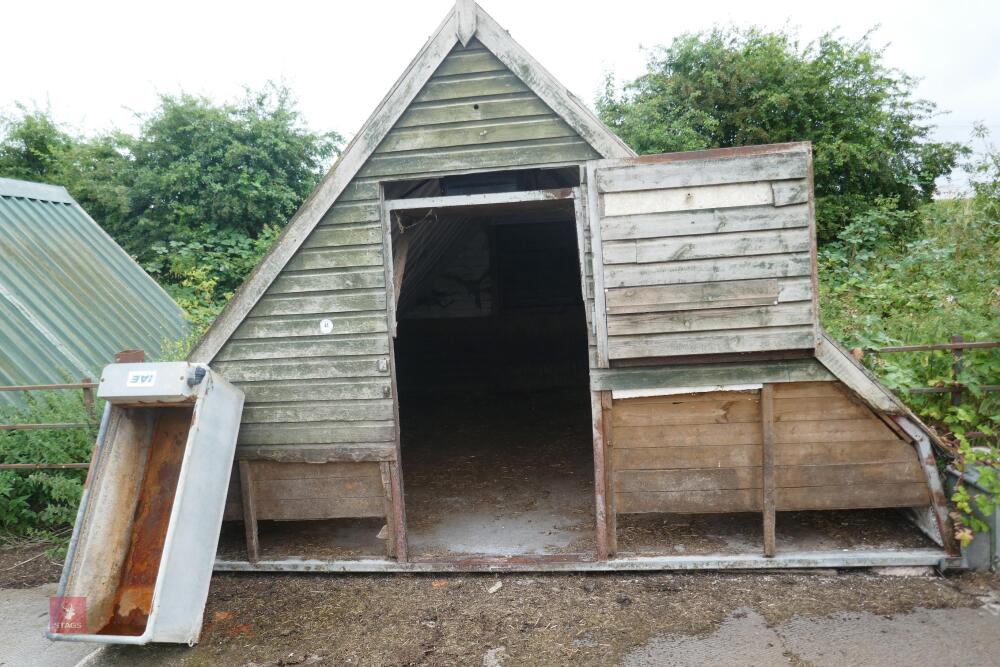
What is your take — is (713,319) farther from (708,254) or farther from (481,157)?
(481,157)

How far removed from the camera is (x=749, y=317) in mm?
4441

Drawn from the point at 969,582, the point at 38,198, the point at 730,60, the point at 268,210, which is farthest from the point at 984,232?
the point at 38,198

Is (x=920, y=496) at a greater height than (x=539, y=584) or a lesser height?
greater

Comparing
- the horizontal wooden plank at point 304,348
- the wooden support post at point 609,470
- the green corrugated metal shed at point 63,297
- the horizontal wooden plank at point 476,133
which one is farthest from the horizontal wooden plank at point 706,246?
the green corrugated metal shed at point 63,297

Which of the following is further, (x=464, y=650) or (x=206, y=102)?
(x=206, y=102)

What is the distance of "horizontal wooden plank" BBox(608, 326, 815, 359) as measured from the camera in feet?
14.6

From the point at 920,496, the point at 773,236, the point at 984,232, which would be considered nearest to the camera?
the point at 773,236

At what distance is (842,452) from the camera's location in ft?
15.3

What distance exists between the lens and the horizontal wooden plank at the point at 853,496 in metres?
4.66


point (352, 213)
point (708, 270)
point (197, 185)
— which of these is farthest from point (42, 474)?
point (197, 185)

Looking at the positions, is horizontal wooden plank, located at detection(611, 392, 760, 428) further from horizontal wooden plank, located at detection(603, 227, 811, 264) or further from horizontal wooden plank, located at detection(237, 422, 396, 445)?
horizontal wooden plank, located at detection(237, 422, 396, 445)

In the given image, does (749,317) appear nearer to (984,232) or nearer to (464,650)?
(464,650)

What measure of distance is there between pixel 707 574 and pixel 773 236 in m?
2.41

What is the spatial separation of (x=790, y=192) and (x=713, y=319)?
94 centimetres
